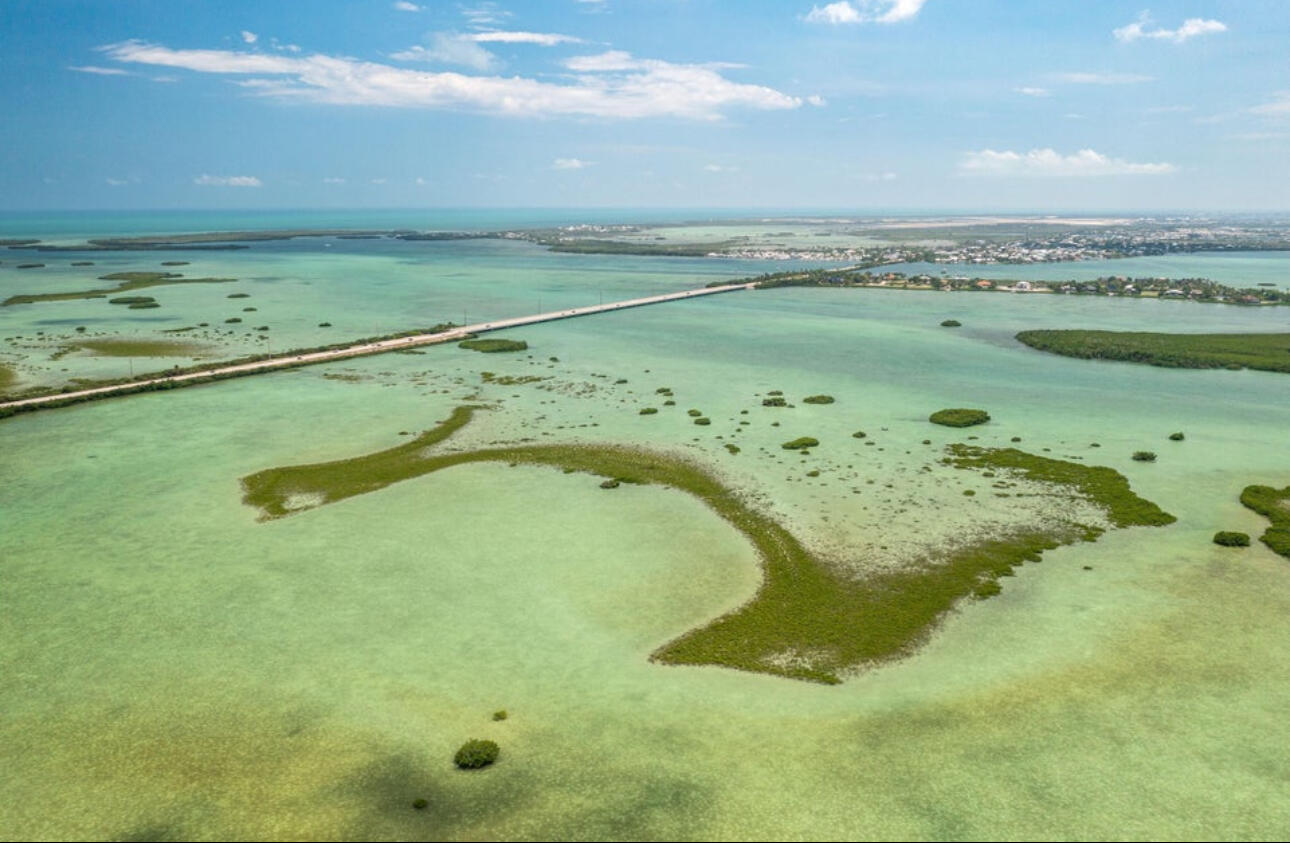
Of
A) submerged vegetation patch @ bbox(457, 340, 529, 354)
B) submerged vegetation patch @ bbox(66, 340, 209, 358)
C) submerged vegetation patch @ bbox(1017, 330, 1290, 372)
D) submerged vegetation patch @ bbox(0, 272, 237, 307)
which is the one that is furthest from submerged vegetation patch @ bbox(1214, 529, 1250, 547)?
submerged vegetation patch @ bbox(0, 272, 237, 307)

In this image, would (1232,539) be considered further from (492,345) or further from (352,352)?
(352,352)

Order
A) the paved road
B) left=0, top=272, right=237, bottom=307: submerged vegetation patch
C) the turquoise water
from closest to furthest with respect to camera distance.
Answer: the turquoise water < the paved road < left=0, top=272, right=237, bottom=307: submerged vegetation patch

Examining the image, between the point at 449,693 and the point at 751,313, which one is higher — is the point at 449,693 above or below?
below

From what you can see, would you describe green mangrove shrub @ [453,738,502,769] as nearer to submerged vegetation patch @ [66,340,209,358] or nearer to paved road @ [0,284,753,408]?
paved road @ [0,284,753,408]

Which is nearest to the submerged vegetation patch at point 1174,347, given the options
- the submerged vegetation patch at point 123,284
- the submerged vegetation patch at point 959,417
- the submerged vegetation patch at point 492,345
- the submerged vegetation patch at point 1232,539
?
the submerged vegetation patch at point 959,417

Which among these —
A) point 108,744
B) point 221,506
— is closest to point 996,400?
point 221,506

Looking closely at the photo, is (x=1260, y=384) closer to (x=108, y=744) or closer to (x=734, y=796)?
(x=734, y=796)
